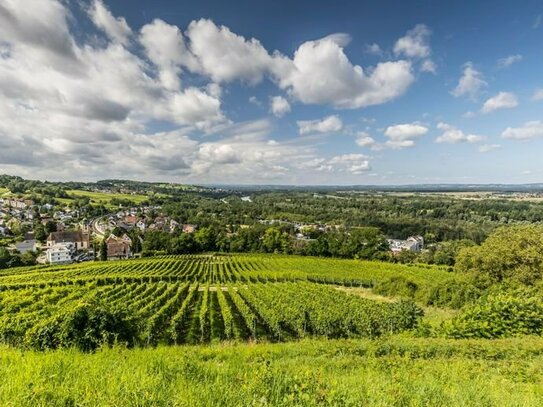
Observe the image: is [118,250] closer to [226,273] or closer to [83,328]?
[226,273]

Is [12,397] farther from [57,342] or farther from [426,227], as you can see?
[426,227]

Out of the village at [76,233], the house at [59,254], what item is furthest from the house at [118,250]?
the house at [59,254]

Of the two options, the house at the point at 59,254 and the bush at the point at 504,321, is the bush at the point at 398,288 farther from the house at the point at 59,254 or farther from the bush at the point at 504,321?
the house at the point at 59,254

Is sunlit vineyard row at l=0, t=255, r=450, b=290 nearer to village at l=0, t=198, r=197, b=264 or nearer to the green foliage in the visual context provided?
the green foliage

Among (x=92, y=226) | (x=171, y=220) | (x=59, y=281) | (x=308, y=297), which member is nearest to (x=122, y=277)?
(x=59, y=281)

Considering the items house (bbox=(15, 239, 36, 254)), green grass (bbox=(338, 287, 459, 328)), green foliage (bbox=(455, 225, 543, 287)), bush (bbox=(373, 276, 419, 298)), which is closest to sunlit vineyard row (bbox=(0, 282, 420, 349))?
green grass (bbox=(338, 287, 459, 328))

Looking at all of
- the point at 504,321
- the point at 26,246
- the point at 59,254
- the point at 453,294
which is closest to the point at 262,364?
the point at 504,321
